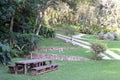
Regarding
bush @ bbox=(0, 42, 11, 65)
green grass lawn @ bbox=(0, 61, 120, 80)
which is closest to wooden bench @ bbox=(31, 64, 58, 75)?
green grass lawn @ bbox=(0, 61, 120, 80)

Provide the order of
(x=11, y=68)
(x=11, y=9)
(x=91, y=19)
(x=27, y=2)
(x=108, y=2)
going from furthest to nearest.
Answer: (x=91, y=19) → (x=108, y=2) → (x=27, y=2) → (x=11, y=9) → (x=11, y=68)

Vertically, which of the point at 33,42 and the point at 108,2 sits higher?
the point at 108,2

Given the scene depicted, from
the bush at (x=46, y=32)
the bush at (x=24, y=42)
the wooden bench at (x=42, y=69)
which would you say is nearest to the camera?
the wooden bench at (x=42, y=69)

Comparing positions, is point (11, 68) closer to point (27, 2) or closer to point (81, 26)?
point (27, 2)

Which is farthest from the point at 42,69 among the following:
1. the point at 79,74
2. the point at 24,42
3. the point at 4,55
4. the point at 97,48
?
the point at 24,42

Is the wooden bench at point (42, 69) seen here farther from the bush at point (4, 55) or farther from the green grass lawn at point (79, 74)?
the bush at point (4, 55)

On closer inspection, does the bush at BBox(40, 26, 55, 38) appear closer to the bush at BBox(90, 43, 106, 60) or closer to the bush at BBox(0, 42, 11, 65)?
the bush at BBox(90, 43, 106, 60)

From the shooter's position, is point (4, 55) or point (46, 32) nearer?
point (4, 55)

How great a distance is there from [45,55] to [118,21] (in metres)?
28.3

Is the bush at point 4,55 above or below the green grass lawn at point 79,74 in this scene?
above

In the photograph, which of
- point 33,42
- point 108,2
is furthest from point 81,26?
point 33,42

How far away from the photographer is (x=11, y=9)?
19.3m

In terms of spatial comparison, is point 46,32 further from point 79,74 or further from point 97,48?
point 79,74

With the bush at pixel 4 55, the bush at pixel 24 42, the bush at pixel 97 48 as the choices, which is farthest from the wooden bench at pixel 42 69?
the bush at pixel 24 42
